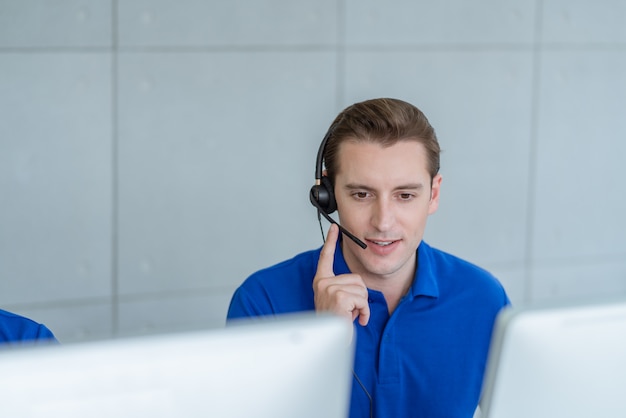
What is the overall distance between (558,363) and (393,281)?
96 centimetres

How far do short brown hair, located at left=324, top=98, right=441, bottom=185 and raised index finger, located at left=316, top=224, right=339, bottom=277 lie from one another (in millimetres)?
192

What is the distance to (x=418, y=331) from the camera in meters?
1.86

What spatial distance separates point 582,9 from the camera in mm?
3762

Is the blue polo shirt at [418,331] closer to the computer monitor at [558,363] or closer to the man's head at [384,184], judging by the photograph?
the man's head at [384,184]

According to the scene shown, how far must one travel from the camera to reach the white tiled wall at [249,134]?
2.94 metres

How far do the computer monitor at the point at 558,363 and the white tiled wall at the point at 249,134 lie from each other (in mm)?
2265

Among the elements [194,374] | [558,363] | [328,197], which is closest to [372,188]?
[328,197]

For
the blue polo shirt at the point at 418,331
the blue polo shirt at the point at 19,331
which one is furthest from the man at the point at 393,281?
the blue polo shirt at the point at 19,331

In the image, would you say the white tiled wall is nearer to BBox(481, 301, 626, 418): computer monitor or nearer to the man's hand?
the man's hand

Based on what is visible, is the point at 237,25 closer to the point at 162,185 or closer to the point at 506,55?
the point at 162,185

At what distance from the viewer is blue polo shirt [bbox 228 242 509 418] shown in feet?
5.89

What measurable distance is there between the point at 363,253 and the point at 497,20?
2047 millimetres

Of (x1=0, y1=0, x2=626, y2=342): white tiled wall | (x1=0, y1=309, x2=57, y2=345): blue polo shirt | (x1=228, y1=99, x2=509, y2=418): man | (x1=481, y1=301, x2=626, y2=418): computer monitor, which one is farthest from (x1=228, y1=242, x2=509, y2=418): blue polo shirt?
(x1=0, y1=0, x2=626, y2=342): white tiled wall

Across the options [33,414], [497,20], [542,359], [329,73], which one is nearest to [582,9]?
[497,20]
